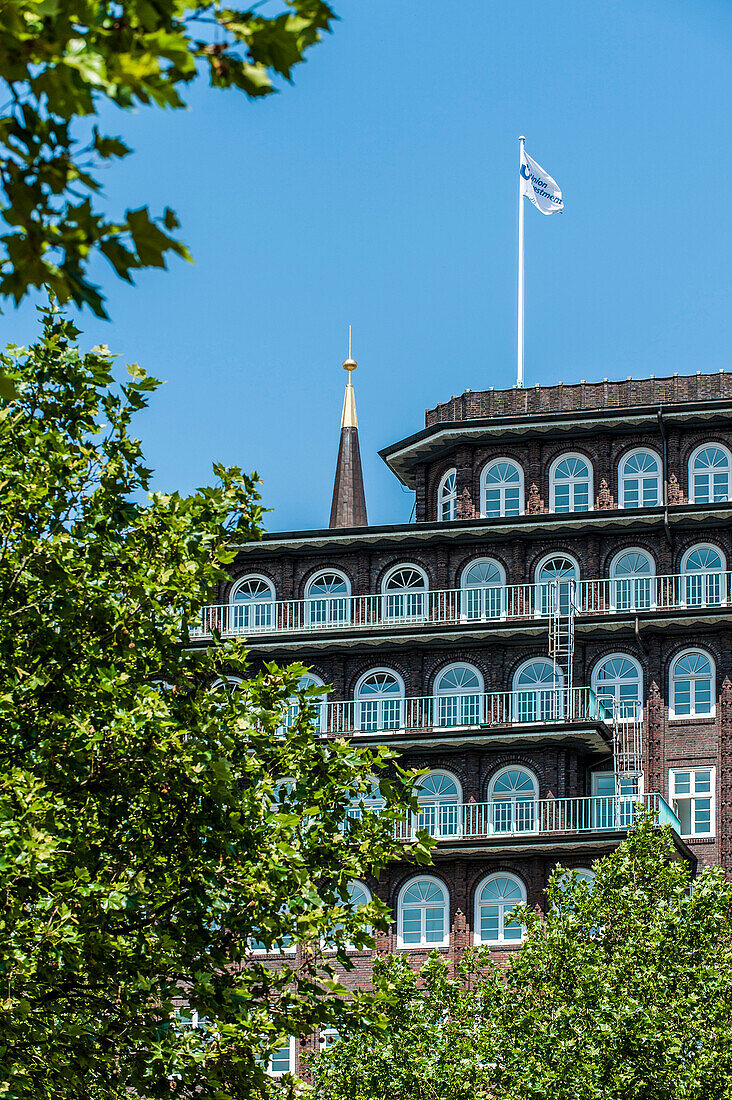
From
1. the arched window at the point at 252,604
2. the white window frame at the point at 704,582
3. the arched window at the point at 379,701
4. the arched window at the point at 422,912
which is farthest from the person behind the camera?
the arched window at the point at 252,604

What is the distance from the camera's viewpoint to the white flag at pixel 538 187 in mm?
74875

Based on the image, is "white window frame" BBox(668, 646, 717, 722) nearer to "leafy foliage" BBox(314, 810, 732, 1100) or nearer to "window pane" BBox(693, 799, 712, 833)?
"window pane" BBox(693, 799, 712, 833)

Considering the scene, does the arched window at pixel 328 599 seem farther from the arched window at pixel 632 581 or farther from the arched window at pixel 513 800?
the arched window at pixel 632 581

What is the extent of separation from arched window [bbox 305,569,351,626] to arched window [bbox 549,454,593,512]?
814 cm

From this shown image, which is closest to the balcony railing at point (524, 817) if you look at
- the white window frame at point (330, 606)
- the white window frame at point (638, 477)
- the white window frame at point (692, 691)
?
the white window frame at point (692, 691)

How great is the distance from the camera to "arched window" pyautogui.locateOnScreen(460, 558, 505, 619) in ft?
227

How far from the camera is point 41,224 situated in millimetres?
8867

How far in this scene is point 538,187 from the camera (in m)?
75.3

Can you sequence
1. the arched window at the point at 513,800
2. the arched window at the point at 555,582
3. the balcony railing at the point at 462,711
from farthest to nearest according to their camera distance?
the arched window at the point at 555,582 < the balcony railing at the point at 462,711 < the arched window at the point at 513,800

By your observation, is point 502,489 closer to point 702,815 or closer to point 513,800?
point 513,800

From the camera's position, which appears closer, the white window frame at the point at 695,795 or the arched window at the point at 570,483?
the white window frame at the point at 695,795

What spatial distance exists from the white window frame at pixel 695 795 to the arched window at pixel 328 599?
12981mm

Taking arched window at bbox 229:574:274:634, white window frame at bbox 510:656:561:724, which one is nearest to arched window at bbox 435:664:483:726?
white window frame at bbox 510:656:561:724

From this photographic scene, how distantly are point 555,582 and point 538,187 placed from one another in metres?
16.6
